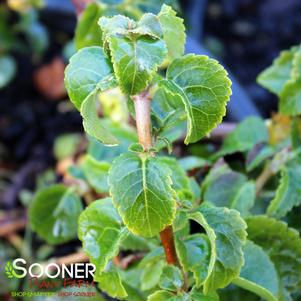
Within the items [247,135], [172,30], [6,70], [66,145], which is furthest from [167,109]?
[6,70]

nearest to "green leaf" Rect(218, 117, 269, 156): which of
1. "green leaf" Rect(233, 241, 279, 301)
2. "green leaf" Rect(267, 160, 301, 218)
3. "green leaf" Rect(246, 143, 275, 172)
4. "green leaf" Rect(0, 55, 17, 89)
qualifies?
"green leaf" Rect(246, 143, 275, 172)

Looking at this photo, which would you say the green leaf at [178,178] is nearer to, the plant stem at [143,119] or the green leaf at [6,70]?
the plant stem at [143,119]

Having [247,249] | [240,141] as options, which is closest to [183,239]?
[247,249]

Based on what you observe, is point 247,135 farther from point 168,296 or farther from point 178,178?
point 168,296

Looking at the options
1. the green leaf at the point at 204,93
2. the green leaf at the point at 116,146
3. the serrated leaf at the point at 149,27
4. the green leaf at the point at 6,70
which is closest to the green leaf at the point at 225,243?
the green leaf at the point at 204,93

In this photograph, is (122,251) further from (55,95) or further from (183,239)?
(55,95)

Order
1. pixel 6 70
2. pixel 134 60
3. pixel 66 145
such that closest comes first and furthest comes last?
pixel 134 60, pixel 66 145, pixel 6 70

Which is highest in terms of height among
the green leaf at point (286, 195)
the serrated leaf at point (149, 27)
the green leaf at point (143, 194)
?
the serrated leaf at point (149, 27)
